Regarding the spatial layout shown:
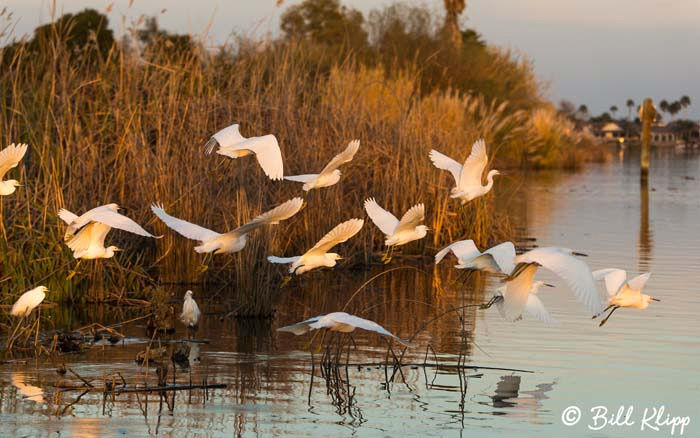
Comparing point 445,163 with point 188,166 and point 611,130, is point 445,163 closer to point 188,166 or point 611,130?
point 188,166

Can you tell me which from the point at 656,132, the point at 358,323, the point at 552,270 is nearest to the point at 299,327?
the point at 358,323

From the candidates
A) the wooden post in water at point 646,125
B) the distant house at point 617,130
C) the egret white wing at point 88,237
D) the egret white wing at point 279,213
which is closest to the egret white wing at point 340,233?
the egret white wing at point 279,213

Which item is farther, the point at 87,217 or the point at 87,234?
the point at 87,234

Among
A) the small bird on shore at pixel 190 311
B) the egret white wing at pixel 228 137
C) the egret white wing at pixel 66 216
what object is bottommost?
the small bird on shore at pixel 190 311

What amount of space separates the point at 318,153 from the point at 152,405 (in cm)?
641

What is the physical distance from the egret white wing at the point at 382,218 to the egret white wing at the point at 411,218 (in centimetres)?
36

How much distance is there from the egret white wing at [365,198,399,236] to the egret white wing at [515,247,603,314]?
187 centimetres

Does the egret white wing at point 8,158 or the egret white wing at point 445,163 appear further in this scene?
the egret white wing at point 445,163

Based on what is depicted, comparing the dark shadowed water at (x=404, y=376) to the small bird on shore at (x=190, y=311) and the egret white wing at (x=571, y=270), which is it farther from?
the egret white wing at (x=571, y=270)

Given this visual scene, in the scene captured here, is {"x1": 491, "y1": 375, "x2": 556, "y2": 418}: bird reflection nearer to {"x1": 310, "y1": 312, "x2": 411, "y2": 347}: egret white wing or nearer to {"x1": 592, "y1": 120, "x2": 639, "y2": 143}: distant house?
{"x1": 310, "y1": 312, "x2": 411, "y2": 347}: egret white wing

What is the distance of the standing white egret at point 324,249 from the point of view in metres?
7.32

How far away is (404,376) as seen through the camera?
7555 millimetres

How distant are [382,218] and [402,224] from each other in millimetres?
628

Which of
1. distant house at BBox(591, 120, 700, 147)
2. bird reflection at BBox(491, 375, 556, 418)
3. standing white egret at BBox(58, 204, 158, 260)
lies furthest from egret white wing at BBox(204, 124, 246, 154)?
distant house at BBox(591, 120, 700, 147)
